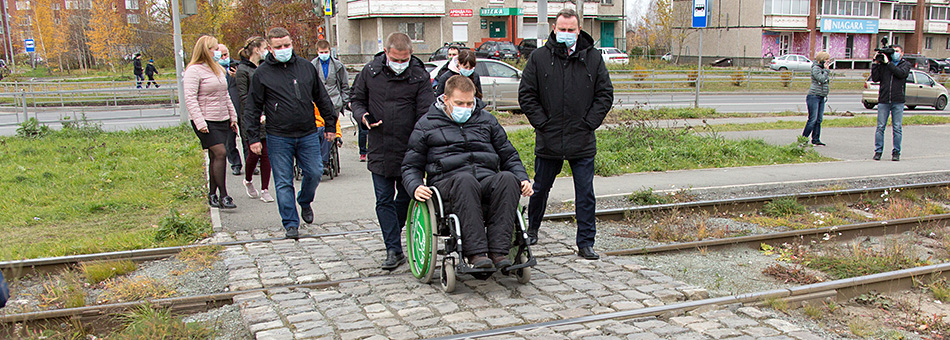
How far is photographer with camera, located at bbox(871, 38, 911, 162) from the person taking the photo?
1190cm

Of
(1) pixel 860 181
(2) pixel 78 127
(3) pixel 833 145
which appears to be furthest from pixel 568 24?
(2) pixel 78 127

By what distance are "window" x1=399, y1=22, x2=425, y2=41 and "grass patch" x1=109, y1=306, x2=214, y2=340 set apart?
50.3 metres

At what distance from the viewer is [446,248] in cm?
524

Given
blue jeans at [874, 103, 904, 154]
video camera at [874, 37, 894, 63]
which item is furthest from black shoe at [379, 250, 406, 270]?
video camera at [874, 37, 894, 63]

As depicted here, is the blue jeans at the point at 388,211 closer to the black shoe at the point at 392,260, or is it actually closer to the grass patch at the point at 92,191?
the black shoe at the point at 392,260

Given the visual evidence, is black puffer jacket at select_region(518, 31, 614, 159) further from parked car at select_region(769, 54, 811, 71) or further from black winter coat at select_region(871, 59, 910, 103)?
parked car at select_region(769, 54, 811, 71)

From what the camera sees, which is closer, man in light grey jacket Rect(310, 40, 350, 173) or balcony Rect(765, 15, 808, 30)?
man in light grey jacket Rect(310, 40, 350, 173)

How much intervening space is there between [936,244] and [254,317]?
6.70 m

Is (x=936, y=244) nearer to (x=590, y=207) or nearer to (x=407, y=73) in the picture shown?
(x=590, y=207)

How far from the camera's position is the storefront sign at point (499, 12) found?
178 feet

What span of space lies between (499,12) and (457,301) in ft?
167

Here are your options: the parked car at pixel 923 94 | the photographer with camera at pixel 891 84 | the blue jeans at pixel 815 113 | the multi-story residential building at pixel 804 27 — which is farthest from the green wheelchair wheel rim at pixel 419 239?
the multi-story residential building at pixel 804 27

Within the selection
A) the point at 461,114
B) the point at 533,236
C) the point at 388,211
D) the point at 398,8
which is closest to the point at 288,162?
the point at 388,211

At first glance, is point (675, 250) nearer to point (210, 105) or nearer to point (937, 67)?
point (210, 105)
